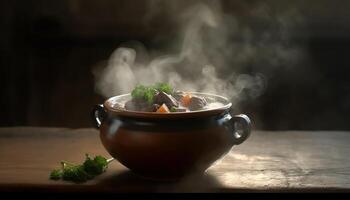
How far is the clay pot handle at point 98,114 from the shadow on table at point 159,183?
0.66 feet

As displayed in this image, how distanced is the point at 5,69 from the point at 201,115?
1875mm

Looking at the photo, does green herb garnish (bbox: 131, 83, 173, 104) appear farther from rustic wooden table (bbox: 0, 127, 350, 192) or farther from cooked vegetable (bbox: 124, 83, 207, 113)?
rustic wooden table (bbox: 0, 127, 350, 192)

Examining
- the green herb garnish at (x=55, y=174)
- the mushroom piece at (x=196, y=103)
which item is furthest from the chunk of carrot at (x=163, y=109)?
the green herb garnish at (x=55, y=174)

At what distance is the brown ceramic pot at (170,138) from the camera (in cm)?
149

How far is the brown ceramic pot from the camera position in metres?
1.49

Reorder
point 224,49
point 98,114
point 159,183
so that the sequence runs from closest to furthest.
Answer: point 159,183, point 98,114, point 224,49

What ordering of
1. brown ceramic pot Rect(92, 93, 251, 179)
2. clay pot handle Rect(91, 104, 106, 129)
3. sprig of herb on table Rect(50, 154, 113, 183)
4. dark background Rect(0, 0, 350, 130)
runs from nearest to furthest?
brown ceramic pot Rect(92, 93, 251, 179)
sprig of herb on table Rect(50, 154, 113, 183)
clay pot handle Rect(91, 104, 106, 129)
dark background Rect(0, 0, 350, 130)

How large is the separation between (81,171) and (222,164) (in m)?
0.53

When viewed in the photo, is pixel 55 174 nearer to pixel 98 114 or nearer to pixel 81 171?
pixel 81 171

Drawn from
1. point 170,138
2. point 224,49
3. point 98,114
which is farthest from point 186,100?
point 224,49

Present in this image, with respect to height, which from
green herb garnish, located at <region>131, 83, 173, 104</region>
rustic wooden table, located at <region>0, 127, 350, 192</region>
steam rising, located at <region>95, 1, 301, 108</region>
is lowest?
rustic wooden table, located at <region>0, 127, 350, 192</region>

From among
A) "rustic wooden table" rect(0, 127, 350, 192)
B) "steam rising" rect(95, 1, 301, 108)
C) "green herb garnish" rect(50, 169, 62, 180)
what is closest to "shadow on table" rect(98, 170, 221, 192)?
"rustic wooden table" rect(0, 127, 350, 192)

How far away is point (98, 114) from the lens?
69.8 inches

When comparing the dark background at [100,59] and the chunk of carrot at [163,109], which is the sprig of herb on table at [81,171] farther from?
the dark background at [100,59]
